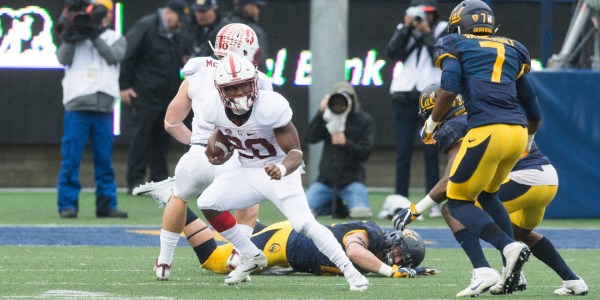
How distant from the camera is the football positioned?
23.4 ft

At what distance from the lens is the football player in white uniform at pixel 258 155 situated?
6.92m

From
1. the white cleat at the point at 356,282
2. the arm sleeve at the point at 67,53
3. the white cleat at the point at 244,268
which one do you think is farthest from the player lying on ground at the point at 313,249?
the arm sleeve at the point at 67,53

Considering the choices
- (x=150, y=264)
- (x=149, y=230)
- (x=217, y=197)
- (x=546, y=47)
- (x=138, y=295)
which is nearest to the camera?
(x=138, y=295)

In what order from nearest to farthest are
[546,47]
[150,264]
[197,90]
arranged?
[197,90], [150,264], [546,47]

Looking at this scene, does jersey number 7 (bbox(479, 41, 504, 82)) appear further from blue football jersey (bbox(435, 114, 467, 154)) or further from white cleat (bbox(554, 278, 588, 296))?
white cleat (bbox(554, 278, 588, 296))

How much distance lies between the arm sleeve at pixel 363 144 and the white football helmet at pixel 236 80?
534 cm

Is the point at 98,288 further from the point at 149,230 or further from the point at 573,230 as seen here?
the point at 573,230

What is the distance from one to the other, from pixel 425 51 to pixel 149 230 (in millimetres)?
3129

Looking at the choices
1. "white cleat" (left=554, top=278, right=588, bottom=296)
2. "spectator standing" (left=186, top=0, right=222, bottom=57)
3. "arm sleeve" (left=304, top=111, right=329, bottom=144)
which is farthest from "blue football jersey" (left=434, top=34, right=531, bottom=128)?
"spectator standing" (left=186, top=0, right=222, bottom=57)

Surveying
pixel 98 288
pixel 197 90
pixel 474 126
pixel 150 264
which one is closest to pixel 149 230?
pixel 150 264

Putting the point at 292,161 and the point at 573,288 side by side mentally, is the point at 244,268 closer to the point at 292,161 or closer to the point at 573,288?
the point at 292,161

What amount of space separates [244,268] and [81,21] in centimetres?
485

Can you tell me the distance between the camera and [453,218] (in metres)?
6.90

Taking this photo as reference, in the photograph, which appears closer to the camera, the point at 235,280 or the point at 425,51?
the point at 235,280
